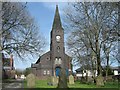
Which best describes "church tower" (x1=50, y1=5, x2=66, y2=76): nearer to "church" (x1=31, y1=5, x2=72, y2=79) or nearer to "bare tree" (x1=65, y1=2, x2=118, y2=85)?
"church" (x1=31, y1=5, x2=72, y2=79)

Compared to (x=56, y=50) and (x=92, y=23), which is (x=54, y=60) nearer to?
A: (x=56, y=50)

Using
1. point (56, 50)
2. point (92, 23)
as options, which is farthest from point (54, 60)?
point (92, 23)

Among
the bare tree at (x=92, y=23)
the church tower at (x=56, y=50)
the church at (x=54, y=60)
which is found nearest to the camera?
the bare tree at (x=92, y=23)

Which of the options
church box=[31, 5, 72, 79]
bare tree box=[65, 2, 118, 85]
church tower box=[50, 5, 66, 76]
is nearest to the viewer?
bare tree box=[65, 2, 118, 85]

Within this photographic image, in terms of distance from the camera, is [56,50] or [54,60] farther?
[54,60]

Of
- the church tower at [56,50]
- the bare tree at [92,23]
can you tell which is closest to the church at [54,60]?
the church tower at [56,50]

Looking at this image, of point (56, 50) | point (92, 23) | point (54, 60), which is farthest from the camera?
point (54, 60)

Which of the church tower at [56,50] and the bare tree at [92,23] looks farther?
the church tower at [56,50]

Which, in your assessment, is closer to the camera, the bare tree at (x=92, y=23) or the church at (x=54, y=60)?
the bare tree at (x=92, y=23)

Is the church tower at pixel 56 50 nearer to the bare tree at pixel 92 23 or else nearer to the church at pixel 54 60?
the church at pixel 54 60

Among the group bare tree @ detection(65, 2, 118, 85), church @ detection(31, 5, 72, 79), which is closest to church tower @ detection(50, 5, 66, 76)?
church @ detection(31, 5, 72, 79)

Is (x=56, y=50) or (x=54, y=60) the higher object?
(x=56, y=50)

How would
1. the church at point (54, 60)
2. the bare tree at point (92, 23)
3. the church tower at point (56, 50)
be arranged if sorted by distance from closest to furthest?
the bare tree at point (92, 23) < the church at point (54, 60) < the church tower at point (56, 50)

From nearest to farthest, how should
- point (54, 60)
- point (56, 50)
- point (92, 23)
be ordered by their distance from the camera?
point (92, 23)
point (56, 50)
point (54, 60)
